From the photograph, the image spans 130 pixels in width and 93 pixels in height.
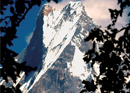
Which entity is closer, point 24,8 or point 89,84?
point 24,8

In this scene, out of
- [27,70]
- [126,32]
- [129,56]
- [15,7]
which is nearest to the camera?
[27,70]

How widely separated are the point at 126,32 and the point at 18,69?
3351 mm

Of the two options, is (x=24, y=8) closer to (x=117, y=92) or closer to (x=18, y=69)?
(x=18, y=69)

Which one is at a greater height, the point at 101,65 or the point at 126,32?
the point at 126,32

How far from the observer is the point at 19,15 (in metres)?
7.09

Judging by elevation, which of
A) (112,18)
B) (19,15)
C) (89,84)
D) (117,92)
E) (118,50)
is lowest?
(117,92)

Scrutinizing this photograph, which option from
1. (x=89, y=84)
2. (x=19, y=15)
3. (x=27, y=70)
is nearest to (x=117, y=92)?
(x=89, y=84)

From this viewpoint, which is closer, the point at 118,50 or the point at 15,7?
the point at 15,7

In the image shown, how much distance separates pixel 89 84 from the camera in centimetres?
815

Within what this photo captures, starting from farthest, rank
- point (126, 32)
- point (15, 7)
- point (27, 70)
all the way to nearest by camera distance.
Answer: point (126, 32), point (15, 7), point (27, 70)

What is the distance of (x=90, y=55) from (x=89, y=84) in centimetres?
91

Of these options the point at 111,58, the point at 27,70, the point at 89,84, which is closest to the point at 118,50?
the point at 111,58

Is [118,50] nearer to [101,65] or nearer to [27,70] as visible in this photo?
[101,65]

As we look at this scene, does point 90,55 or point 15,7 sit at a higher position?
point 15,7
